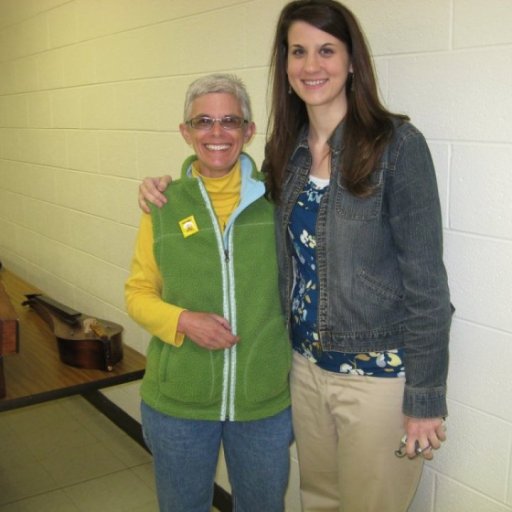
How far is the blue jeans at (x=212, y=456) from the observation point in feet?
5.43

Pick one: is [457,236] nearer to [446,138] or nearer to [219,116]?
[446,138]

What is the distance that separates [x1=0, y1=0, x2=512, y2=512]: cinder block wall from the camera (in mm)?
1501

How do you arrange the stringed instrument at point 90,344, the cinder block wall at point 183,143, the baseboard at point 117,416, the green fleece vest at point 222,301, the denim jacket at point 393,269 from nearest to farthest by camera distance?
the denim jacket at point 393,269
the cinder block wall at point 183,143
the green fleece vest at point 222,301
the stringed instrument at point 90,344
the baseboard at point 117,416

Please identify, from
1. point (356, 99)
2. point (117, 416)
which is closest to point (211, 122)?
point (356, 99)

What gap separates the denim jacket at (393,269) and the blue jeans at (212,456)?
1.09 ft

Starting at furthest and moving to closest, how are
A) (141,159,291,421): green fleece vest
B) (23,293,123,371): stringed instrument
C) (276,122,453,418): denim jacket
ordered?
(23,293,123,371): stringed instrument → (141,159,291,421): green fleece vest → (276,122,453,418): denim jacket

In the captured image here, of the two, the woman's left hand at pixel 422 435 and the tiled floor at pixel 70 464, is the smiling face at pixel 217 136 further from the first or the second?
the tiled floor at pixel 70 464

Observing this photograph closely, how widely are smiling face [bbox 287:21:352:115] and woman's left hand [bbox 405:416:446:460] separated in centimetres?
74

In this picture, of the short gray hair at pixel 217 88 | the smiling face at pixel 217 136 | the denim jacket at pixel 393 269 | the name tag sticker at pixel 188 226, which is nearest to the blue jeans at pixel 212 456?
Result: the denim jacket at pixel 393 269

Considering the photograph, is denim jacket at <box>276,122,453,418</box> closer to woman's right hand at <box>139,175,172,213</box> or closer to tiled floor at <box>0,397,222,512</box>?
woman's right hand at <box>139,175,172,213</box>

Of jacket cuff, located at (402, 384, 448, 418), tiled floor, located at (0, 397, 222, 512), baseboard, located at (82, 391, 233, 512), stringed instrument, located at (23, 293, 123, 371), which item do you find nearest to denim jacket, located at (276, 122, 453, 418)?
jacket cuff, located at (402, 384, 448, 418)

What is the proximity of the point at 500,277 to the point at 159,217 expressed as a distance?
0.82m

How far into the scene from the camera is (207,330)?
1546 mm

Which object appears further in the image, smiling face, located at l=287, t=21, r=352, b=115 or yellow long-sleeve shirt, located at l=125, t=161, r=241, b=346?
yellow long-sleeve shirt, located at l=125, t=161, r=241, b=346
